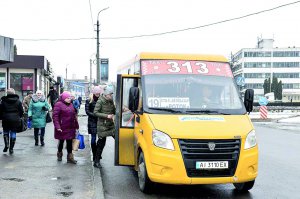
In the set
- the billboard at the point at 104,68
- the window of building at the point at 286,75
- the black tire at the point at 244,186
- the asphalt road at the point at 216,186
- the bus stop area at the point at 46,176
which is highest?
the window of building at the point at 286,75

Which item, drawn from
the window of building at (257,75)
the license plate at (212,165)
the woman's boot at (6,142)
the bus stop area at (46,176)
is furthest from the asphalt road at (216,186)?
the window of building at (257,75)

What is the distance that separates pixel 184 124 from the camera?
6734 mm

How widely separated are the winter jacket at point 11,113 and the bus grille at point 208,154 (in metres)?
5.47

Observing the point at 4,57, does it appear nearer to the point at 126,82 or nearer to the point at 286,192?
the point at 126,82

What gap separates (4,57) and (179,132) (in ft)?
34.7

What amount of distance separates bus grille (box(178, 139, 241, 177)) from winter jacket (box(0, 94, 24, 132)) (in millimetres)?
5467

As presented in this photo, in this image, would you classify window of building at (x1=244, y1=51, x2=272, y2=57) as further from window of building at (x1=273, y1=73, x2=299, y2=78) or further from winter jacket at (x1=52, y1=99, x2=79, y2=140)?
winter jacket at (x1=52, y1=99, x2=79, y2=140)

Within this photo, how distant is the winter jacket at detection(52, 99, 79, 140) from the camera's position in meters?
9.12

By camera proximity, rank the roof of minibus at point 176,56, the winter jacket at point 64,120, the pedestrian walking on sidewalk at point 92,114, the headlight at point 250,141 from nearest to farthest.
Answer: the headlight at point 250,141, the roof of minibus at point 176,56, the winter jacket at point 64,120, the pedestrian walking on sidewalk at point 92,114

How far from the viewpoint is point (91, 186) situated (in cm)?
713

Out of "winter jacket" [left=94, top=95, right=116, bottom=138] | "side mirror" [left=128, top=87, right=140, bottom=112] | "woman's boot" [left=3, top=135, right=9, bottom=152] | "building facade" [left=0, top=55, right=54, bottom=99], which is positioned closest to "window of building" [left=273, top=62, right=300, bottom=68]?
"building facade" [left=0, top=55, right=54, bottom=99]

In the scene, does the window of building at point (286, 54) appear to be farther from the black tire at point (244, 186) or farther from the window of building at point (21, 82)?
the black tire at point (244, 186)

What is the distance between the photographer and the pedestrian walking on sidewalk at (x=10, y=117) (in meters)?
10.5

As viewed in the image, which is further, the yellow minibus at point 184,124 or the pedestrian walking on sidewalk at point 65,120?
the pedestrian walking on sidewalk at point 65,120
